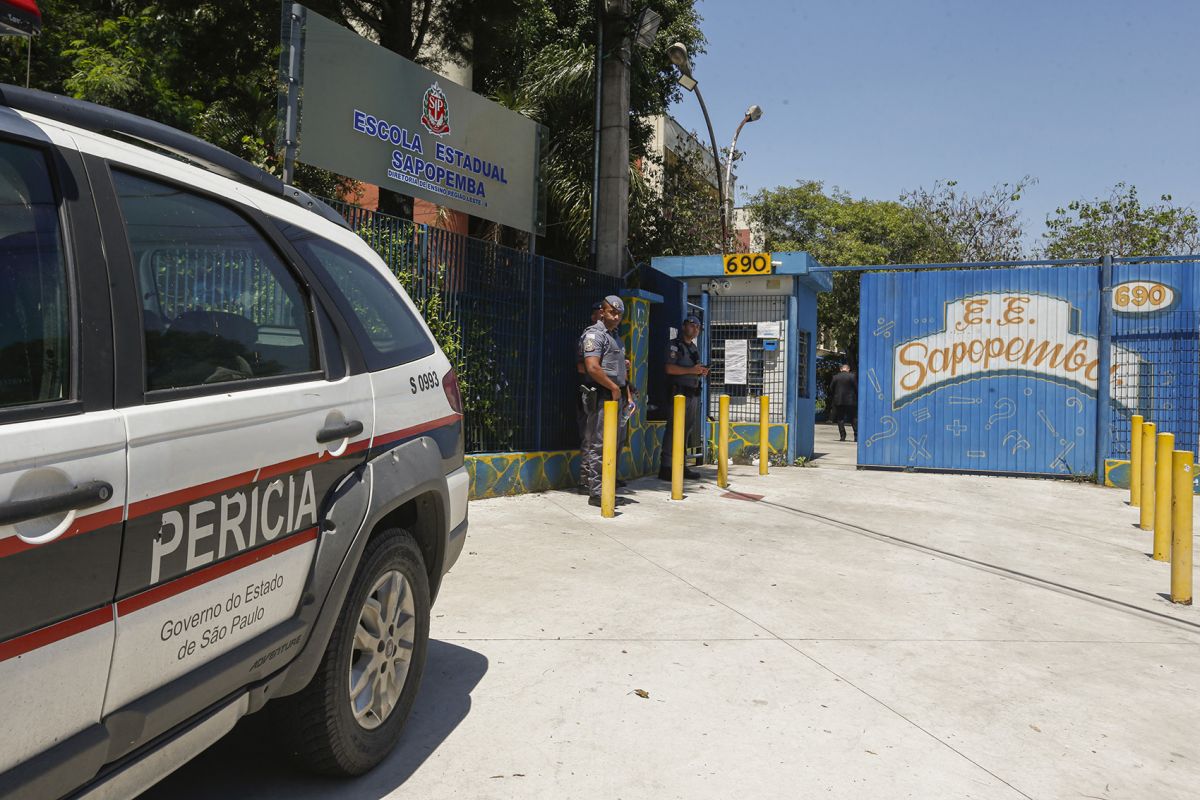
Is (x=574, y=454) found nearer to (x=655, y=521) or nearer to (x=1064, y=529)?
(x=655, y=521)

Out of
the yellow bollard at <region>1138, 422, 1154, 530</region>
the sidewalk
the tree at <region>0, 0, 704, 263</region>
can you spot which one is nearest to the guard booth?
the tree at <region>0, 0, 704, 263</region>

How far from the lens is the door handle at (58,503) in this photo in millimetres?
1459

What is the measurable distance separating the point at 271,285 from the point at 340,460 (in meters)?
Answer: 0.56

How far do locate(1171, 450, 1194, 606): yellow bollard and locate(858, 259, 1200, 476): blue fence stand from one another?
6.56m

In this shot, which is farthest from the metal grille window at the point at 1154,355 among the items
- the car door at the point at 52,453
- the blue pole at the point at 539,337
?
the car door at the point at 52,453

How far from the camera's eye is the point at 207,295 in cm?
220

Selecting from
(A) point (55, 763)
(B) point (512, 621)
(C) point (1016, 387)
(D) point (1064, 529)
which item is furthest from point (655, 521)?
(C) point (1016, 387)

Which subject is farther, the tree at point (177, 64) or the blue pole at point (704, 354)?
the tree at point (177, 64)

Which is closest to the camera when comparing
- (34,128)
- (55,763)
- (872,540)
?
(55,763)

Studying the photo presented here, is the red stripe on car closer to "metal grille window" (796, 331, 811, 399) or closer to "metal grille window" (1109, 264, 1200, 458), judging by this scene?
"metal grille window" (796, 331, 811, 399)

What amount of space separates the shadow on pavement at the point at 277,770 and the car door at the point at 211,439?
2.22 feet

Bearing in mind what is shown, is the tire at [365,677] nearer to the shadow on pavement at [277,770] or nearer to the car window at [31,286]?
the shadow on pavement at [277,770]

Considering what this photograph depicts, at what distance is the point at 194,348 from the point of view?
2.09 m

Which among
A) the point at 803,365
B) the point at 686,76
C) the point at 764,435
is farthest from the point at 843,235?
the point at 764,435
